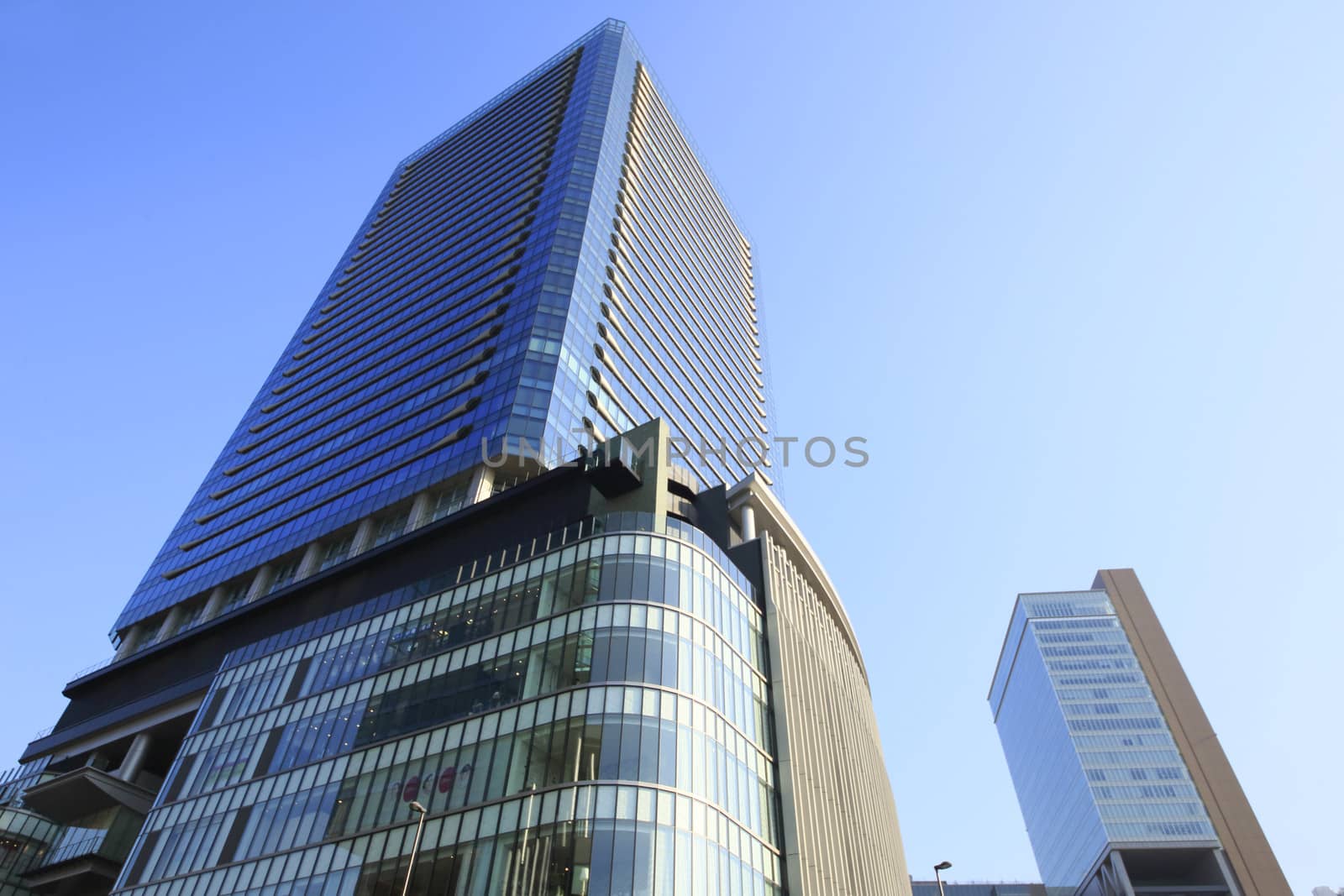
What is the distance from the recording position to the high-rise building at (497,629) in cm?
4044

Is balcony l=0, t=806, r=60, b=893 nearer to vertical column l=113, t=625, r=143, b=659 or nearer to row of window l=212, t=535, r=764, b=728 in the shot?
row of window l=212, t=535, r=764, b=728

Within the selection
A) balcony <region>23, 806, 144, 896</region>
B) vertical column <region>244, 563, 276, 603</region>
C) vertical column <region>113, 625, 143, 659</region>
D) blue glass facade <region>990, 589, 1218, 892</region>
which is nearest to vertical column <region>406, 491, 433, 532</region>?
vertical column <region>244, 563, 276, 603</region>

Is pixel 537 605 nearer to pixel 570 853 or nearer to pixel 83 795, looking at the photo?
pixel 570 853

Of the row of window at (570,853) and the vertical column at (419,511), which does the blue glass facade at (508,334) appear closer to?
the vertical column at (419,511)

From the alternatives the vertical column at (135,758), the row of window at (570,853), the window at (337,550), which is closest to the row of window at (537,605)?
the row of window at (570,853)

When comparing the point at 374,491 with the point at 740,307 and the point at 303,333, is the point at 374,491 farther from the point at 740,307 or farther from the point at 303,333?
the point at 740,307

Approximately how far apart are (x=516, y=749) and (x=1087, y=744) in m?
133

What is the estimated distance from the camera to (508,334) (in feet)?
264

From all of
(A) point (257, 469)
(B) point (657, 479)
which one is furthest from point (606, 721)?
(A) point (257, 469)

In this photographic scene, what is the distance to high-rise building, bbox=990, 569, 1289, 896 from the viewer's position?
436ft

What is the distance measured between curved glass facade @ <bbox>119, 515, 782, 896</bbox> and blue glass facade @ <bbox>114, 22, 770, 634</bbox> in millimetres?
20751

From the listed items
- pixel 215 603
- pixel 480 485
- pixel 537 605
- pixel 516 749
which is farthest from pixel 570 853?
pixel 215 603

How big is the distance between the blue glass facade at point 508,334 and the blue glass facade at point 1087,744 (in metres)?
81.8

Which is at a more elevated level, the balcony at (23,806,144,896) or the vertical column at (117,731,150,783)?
the vertical column at (117,731,150,783)
